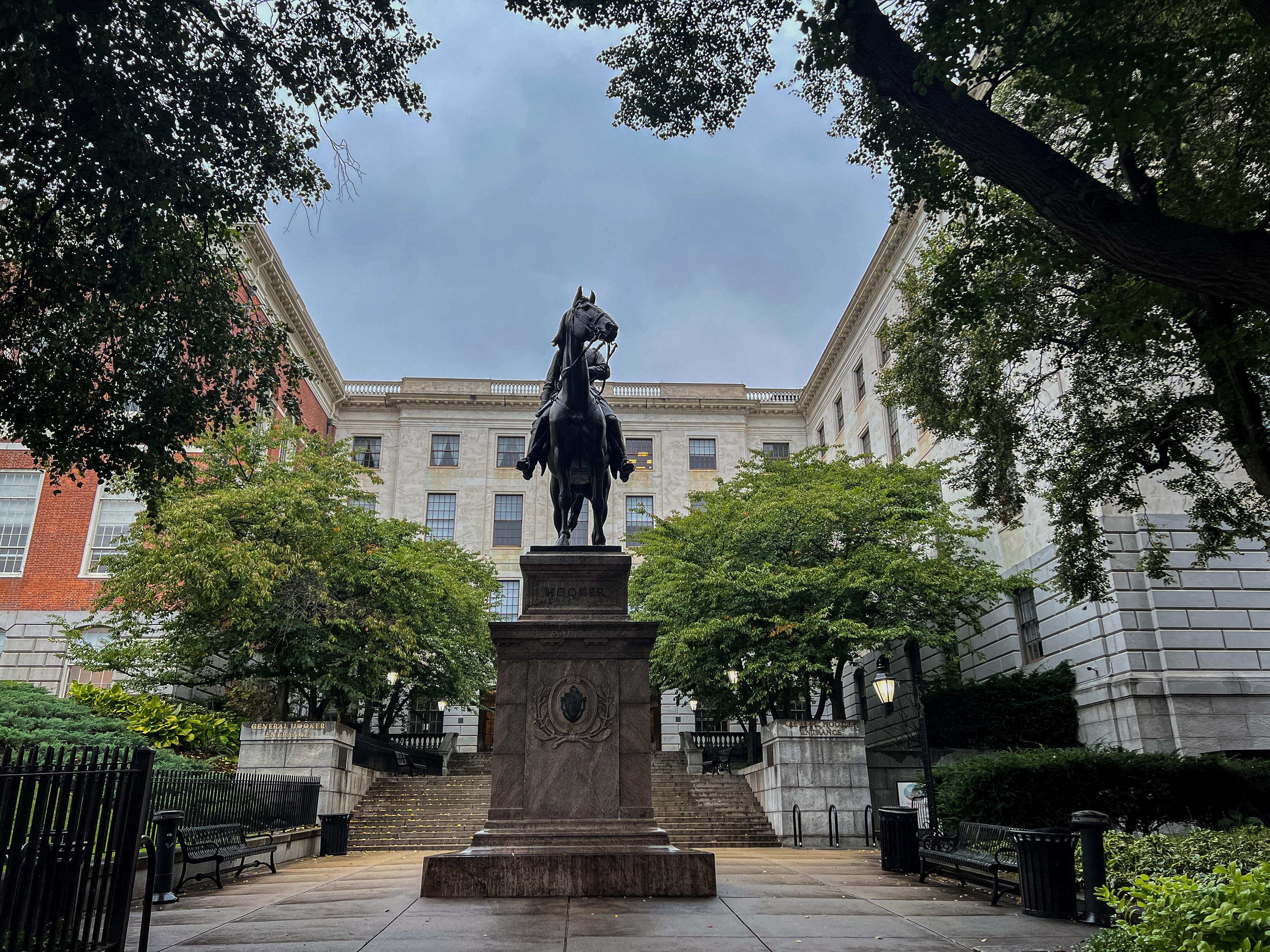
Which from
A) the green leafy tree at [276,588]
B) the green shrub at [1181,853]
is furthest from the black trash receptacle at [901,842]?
the green leafy tree at [276,588]

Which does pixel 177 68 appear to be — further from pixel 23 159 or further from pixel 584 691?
pixel 584 691

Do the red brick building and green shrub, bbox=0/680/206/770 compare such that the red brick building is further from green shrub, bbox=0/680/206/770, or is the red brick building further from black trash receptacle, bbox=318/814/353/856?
black trash receptacle, bbox=318/814/353/856

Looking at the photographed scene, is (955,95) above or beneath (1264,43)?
beneath

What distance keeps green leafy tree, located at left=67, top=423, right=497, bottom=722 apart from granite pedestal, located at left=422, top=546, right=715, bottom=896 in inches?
567

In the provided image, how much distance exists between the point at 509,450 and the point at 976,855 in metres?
42.1

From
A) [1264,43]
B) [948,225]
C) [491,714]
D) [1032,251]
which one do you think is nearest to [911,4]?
[1264,43]

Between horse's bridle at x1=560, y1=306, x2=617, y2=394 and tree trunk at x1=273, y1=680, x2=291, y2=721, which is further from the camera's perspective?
tree trunk at x1=273, y1=680, x2=291, y2=721

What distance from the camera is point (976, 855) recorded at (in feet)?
40.2

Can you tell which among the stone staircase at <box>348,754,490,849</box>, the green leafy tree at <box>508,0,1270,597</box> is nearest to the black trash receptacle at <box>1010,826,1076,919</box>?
the green leafy tree at <box>508,0,1270,597</box>

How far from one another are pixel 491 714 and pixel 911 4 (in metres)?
42.9

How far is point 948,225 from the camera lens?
1498 cm

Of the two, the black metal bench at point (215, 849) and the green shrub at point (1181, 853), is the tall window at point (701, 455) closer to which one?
the black metal bench at point (215, 849)

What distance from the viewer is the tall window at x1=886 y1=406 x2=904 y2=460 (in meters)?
38.9

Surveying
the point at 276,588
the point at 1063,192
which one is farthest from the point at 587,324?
the point at 276,588
